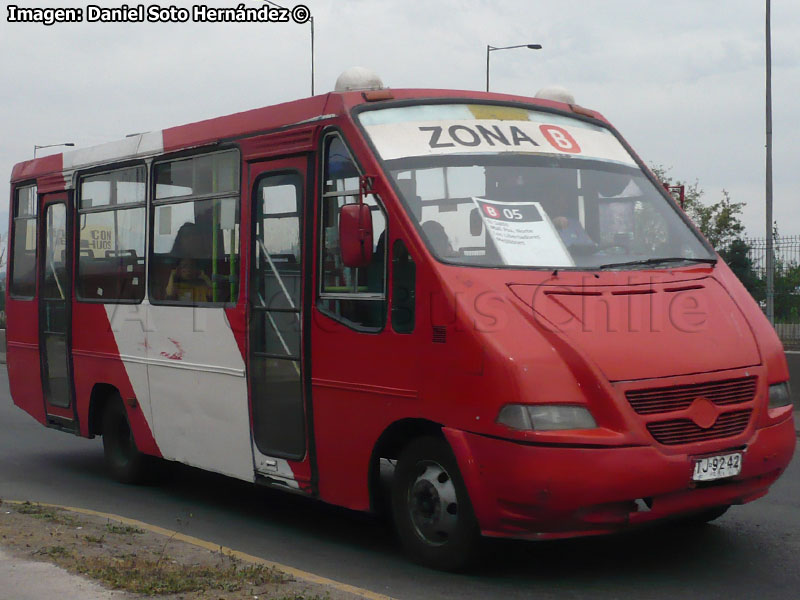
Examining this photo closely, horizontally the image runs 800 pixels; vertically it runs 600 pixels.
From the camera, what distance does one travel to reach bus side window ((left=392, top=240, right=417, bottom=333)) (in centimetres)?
651

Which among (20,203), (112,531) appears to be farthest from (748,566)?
(20,203)

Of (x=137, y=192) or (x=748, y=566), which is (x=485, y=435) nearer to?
(x=748, y=566)

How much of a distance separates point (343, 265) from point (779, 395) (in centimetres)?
254

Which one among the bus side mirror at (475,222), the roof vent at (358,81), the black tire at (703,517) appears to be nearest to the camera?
the bus side mirror at (475,222)

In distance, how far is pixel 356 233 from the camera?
6.61m

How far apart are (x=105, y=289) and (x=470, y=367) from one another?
15.9ft

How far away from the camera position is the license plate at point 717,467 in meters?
6.04

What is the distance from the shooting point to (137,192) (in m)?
9.63

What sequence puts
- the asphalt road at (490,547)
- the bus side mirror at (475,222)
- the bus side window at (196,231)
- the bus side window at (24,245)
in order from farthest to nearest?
the bus side window at (24,245)
the bus side window at (196,231)
the bus side mirror at (475,222)
the asphalt road at (490,547)

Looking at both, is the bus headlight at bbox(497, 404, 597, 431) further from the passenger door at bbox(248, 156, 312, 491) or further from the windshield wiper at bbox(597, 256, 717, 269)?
the passenger door at bbox(248, 156, 312, 491)

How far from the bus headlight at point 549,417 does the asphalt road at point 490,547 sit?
0.87m

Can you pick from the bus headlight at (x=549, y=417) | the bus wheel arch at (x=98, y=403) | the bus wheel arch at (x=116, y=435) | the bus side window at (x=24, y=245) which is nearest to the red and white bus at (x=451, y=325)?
the bus headlight at (x=549, y=417)

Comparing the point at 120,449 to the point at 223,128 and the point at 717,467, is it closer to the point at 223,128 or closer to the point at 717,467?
the point at 223,128

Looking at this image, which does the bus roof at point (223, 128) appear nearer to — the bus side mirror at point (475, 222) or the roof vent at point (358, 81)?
the roof vent at point (358, 81)
